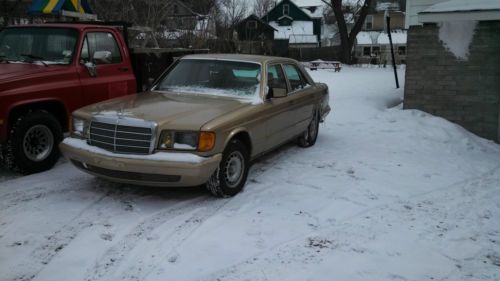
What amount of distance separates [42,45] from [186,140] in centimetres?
311

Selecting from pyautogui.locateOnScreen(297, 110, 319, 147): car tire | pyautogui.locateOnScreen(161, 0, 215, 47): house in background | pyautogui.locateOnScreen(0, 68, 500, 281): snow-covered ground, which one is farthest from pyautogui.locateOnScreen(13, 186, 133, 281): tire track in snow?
pyautogui.locateOnScreen(161, 0, 215, 47): house in background

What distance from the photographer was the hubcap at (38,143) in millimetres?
6232

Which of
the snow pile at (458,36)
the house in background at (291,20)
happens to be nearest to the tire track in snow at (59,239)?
the snow pile at (458,36)

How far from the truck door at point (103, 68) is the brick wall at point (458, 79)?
19.9ft

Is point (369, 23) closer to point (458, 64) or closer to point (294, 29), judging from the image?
point (294, 29)

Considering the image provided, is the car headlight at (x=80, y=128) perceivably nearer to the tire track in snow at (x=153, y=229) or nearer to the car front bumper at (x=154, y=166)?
the car front bumper at (x=154, y=166)

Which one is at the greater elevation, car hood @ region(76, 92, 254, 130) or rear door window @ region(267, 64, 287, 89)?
rear door window @ region(267, 64, 287, 89)

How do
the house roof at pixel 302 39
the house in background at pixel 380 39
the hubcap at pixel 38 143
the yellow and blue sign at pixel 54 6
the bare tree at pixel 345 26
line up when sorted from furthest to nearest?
the house roof at pixel 302 39 < the house in background at pixel 380 39 < the bare tree at pixel 345 26 < the yellow and blue sign at pixel 54 6 < the hubcap at pixel 38 143

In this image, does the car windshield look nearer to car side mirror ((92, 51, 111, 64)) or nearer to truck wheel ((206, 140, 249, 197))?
truck wheel ((206, 140, 249, 197))

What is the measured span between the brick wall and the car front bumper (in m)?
6.72

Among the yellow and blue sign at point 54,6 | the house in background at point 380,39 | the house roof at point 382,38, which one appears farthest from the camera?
the house roof at point 382,38

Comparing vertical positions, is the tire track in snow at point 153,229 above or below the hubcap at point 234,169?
below

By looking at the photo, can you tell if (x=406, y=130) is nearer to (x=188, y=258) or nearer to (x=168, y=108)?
(x=168, y=108)

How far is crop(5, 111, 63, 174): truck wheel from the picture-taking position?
19.8 ft
